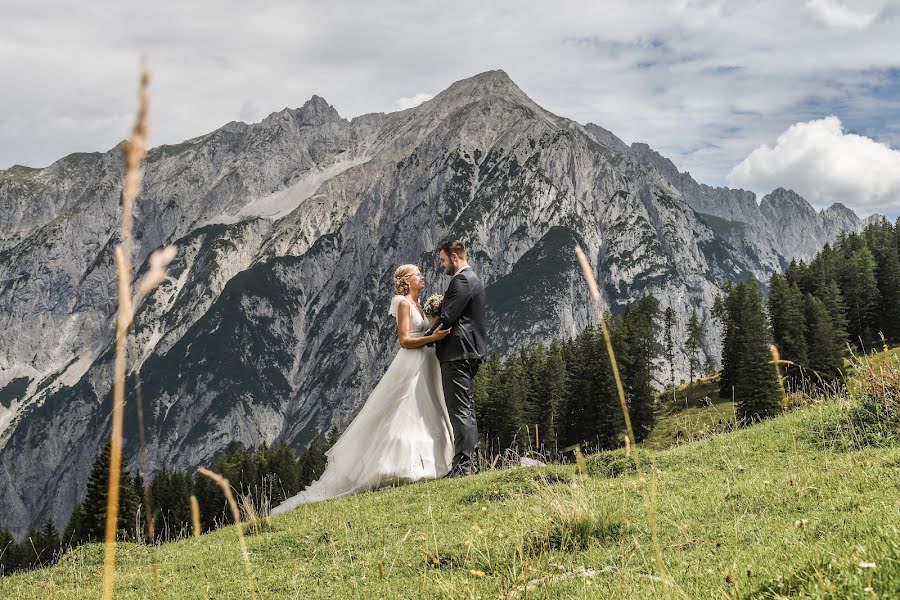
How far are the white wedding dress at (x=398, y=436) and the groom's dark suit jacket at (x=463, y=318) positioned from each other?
1.06 meters

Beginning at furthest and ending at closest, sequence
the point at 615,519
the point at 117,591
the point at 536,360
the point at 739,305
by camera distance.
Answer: the point at 536,360, the point at 739,305, the point at 117,591, the point at 615,519

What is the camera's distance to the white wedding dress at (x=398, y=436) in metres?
14.9

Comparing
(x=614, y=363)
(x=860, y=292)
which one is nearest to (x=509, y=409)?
(x=860, y=292)

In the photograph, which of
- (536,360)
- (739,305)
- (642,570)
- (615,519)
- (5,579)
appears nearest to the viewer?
(642,570)

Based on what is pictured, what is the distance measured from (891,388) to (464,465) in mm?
8014

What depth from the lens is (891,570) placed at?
12.4ft

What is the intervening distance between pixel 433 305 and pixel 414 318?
1.84ft

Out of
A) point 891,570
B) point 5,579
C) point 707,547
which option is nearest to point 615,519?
point 707,547

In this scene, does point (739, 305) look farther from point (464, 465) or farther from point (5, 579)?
point (5, 579)

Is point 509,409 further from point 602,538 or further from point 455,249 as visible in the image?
point 602,538

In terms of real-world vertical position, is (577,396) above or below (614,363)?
below

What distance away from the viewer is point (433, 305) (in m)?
15.8

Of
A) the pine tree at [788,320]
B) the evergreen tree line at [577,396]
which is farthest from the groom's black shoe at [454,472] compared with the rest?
the pine tree at [788,320]

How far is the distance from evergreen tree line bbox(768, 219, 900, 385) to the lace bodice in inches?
2946
